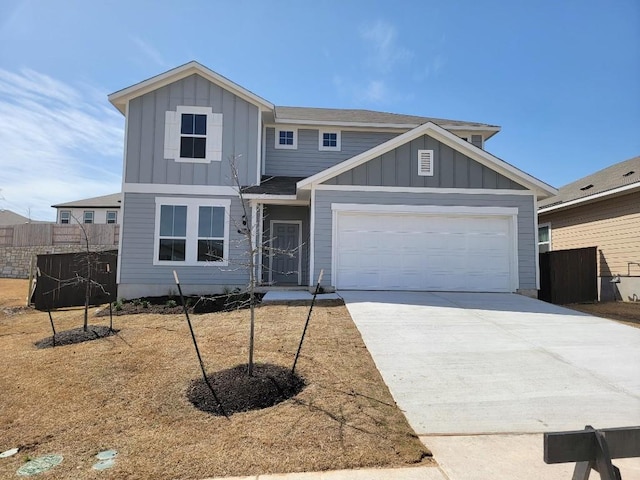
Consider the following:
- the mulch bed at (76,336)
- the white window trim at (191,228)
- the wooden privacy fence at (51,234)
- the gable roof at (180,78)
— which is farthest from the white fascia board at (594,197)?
the wooden privacy fence at (51,234)

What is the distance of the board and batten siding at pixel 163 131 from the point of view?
1279cm

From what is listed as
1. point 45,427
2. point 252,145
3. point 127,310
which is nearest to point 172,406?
point 45,427

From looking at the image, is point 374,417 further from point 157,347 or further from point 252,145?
point 252,145

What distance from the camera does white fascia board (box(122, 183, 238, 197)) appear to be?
41.7ft

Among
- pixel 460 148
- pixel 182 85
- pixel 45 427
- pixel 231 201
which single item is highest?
pixel 182 85

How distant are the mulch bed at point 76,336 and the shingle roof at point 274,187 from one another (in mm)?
5955

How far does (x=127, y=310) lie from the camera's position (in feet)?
35.9

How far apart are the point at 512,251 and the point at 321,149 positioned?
7292mm

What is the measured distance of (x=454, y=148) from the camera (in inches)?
475

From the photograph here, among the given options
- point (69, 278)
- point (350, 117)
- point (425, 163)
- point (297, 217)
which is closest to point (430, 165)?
point (425, 163)

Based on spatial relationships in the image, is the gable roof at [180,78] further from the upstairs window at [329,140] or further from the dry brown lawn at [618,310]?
the dry brown lawn at [618,310]

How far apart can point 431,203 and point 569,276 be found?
4898mm

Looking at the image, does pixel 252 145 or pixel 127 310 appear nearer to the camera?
pixel 127 310

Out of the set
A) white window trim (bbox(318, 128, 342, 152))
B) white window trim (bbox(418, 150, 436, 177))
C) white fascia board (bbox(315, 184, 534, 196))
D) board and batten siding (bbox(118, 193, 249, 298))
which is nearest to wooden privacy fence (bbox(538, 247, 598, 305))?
white fascia board (bbox(315, 184, 534, 196))
